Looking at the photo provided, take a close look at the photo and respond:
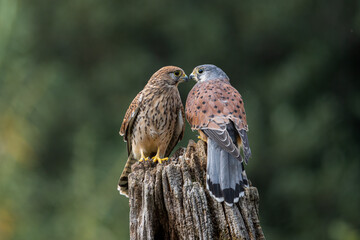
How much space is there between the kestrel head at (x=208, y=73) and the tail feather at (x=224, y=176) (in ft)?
2.55

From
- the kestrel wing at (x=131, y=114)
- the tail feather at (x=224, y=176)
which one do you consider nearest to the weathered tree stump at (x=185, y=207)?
the tail feather at (x=224, y=176)

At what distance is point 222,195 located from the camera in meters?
2.28

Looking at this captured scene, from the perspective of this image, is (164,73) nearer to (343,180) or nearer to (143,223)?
(143,223)

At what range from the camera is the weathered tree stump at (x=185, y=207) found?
7.41ft

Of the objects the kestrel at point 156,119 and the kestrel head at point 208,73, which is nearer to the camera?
the kestrel head at point 208,73

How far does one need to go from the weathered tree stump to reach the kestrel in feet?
2.41

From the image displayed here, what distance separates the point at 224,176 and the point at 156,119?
105 centimetres

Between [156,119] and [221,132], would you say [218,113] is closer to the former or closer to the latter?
[221,132]

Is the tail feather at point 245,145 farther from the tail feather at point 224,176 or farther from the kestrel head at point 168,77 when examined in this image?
the kestrel head at point 168,77

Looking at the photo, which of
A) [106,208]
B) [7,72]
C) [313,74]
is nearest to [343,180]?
[313,74]

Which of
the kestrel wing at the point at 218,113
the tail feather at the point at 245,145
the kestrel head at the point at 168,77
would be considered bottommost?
the tail feather at the point at 245,145

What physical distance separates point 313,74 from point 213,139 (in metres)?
3.87

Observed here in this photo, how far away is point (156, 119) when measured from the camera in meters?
3.28

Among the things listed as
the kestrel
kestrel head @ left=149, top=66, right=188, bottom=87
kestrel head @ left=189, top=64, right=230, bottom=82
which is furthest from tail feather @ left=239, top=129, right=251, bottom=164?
kestrel head @ left=149, top=66, right=188, bottom=87
